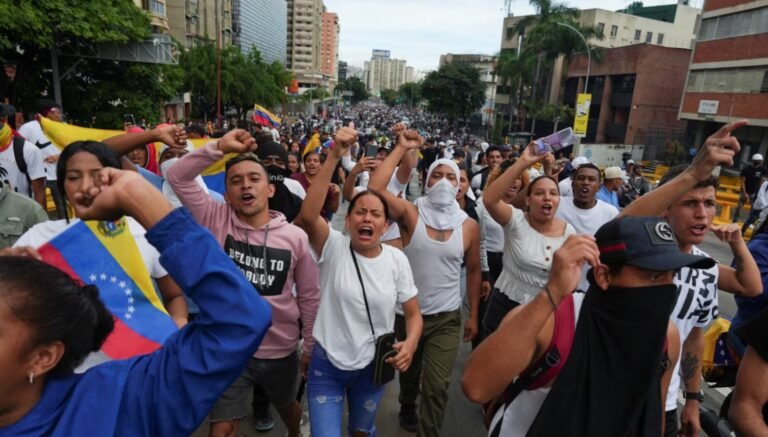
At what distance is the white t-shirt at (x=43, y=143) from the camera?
207 inches

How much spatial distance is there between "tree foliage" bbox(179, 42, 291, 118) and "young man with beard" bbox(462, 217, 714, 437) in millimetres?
32514

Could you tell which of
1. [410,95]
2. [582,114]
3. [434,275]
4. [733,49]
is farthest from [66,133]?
[410,95]

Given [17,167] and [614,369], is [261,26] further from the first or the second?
[614,369]

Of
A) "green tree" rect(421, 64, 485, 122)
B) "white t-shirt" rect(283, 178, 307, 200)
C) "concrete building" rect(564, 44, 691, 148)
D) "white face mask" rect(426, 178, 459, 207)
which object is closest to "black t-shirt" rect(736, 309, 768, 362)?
"white face mask" rect(426, 178, 459, 207)

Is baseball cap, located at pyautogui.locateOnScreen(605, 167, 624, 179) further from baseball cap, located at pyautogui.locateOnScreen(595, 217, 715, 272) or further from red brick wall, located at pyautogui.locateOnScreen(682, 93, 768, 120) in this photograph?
red brick wall, located at pyautogui.locateOnScreen(682, 93, 768, 120)

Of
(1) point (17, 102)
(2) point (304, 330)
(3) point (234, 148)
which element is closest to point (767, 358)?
(2) point (304, 330)

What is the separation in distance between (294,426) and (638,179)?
9330 millimetres

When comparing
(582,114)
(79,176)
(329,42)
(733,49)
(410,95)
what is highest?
(329,42)

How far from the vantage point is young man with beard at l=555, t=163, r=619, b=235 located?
425 cm

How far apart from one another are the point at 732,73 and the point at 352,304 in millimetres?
32738

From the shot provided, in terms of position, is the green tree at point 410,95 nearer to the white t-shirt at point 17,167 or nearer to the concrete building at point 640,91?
the concrete building at point 640,91

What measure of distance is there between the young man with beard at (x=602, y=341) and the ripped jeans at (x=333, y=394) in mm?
1193

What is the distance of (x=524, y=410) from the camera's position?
1854mm

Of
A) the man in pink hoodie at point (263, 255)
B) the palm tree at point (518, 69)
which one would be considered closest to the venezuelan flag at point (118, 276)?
the man in pink hoodie at point (263, 255)
